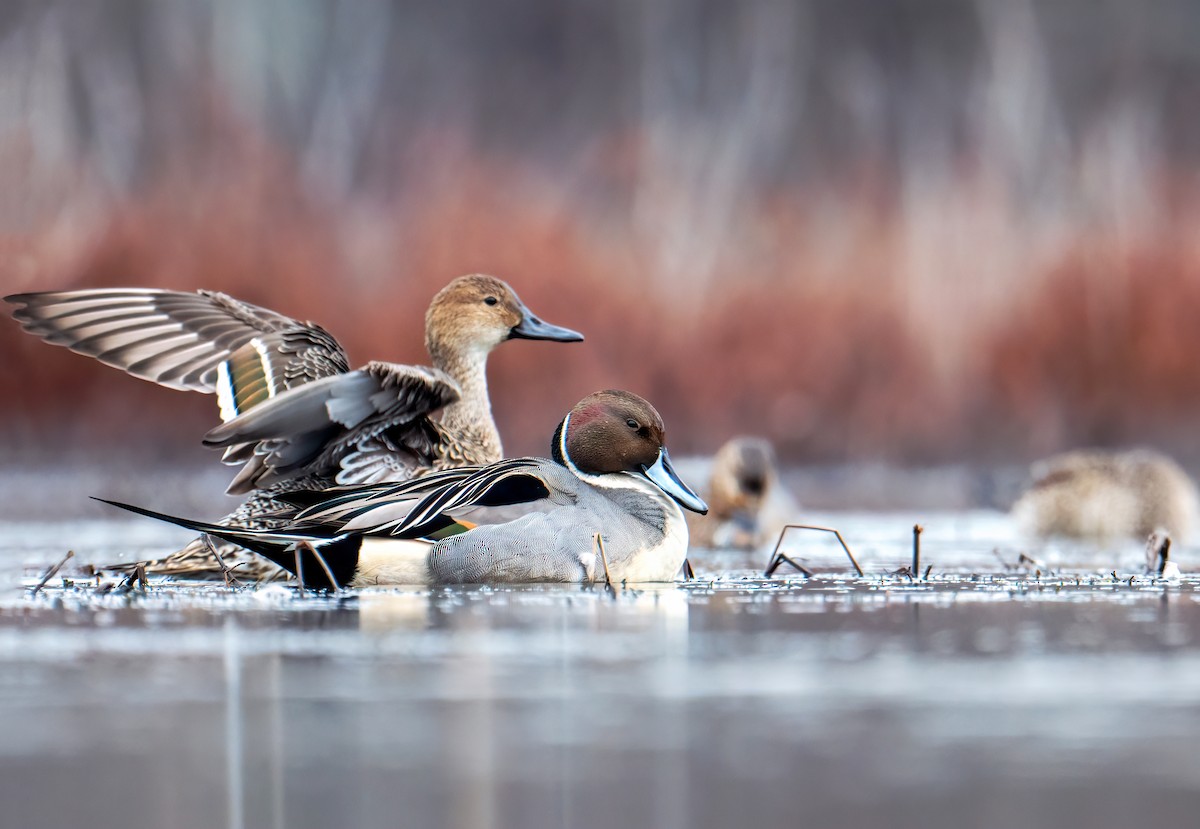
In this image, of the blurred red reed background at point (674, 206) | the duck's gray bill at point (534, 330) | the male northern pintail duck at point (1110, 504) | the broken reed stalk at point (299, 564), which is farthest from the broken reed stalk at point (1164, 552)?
the blurred red reed background at point (674, 206)

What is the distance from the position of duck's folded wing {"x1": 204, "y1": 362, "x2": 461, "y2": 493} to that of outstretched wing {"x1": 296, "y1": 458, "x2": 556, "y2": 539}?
0.23 m

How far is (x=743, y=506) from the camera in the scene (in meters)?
7.37

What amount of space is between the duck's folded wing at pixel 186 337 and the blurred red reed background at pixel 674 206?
4.10 meters

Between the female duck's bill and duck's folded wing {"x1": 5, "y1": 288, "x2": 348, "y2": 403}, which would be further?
the female duck's bill

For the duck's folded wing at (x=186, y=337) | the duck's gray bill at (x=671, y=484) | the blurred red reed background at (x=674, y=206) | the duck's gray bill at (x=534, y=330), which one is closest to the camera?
the duck's gray bill at (x=671, y=484)

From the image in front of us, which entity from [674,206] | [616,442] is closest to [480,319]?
[616,442]

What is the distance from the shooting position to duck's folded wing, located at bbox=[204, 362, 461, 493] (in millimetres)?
4223

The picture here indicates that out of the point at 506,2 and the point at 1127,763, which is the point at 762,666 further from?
the point at 506,2

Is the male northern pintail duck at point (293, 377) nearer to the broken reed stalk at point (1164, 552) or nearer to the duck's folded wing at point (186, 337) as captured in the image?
the duck's folded wing at point (186, 337)

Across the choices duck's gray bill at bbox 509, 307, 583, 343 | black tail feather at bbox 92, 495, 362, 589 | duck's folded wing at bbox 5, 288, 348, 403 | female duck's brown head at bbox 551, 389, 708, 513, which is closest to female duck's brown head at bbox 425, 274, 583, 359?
duck's gray bill at bbox 509, 307, 583, 343

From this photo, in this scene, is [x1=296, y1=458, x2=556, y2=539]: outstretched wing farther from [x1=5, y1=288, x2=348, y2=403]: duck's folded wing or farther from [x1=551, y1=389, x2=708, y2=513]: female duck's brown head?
[x1=5, y1=288, x2=348, y2=403]: duck's folded wing

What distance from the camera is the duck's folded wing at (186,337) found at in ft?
16.2

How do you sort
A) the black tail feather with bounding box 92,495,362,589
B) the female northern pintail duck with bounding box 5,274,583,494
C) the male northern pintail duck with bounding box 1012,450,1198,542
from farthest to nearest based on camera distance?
the male northern pintail duck with bounding box 1012,450,1198,542 < the female northern pintail duck with bounding box 5,274,583,494 < the black tail feather with bounding box 92,495,362,589

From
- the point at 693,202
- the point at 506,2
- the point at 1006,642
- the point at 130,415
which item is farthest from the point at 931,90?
the point at 1006,642
